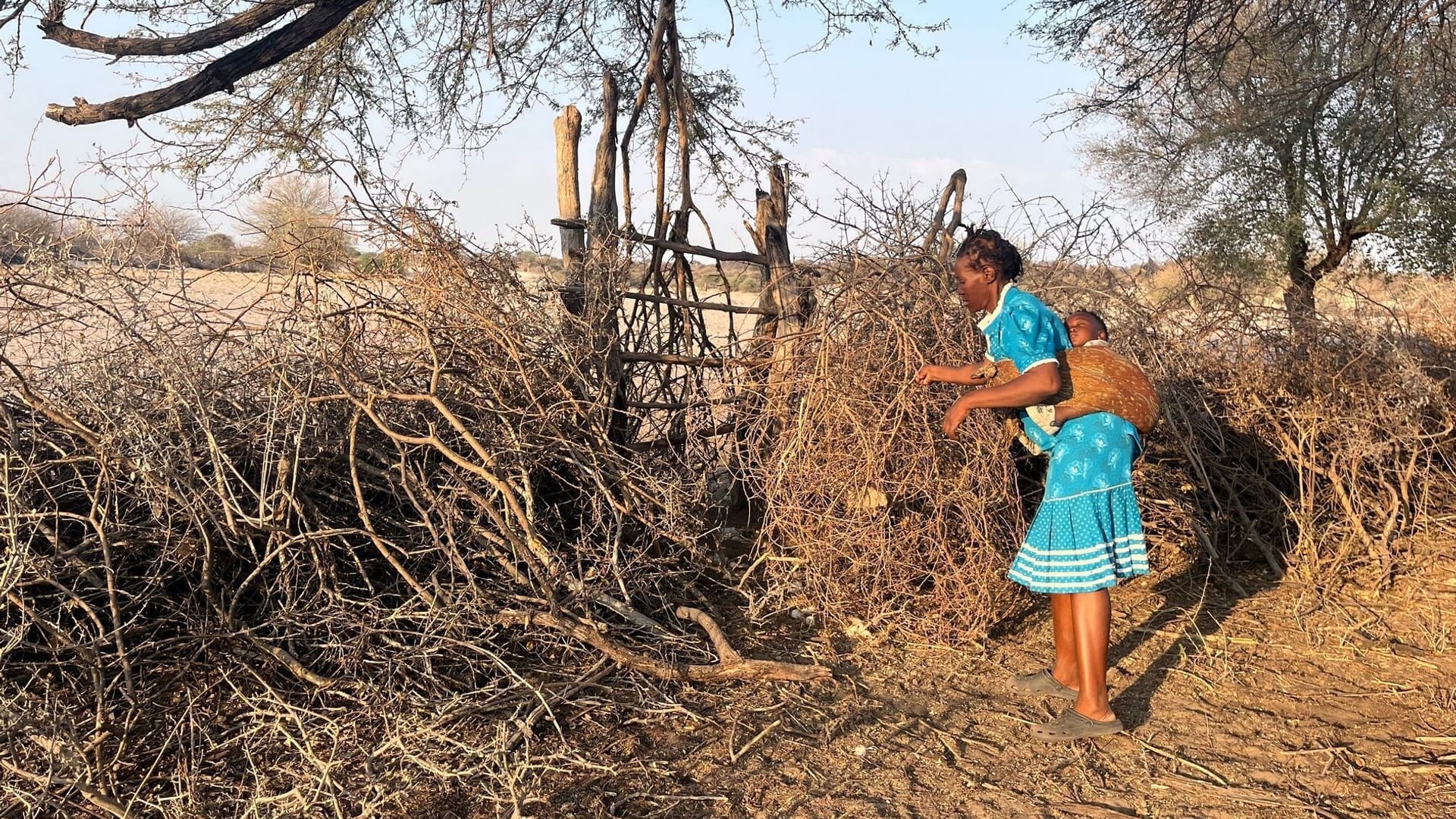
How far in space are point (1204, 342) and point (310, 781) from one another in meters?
4.59

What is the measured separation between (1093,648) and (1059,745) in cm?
35

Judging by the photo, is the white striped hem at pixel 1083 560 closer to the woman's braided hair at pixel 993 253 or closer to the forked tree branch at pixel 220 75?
the woman's braided hair at pixel 993 253

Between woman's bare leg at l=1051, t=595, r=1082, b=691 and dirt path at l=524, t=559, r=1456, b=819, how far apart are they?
0.14m

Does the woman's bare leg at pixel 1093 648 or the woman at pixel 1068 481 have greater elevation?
the woman at pixel 1068 481

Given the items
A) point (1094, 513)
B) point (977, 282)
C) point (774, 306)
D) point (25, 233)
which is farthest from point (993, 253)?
point (25, 233)

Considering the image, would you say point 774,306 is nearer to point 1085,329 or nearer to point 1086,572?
point 1085,329

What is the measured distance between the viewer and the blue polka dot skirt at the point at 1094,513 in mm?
3262

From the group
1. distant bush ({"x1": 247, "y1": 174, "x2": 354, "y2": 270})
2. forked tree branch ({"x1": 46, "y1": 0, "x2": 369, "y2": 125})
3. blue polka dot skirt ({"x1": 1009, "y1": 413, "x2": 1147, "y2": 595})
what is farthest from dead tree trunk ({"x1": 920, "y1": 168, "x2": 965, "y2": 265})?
forked tree branch ({"x1": 46, "y1": 0, "x2": 369, "y2": 125})

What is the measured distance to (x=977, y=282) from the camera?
3.41 m

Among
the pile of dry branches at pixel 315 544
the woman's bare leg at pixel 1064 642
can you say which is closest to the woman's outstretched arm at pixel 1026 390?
the woman's bare leg at pixel 1064 642

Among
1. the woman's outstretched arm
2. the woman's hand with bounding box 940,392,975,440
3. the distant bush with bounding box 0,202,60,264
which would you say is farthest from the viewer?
the distant bush with bounding box 0,202,60,264

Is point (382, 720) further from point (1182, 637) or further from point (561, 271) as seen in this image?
point (1182, 637)

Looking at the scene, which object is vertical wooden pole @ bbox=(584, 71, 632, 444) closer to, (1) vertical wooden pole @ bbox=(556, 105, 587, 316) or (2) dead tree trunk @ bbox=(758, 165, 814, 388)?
(1) vertical wooden pole @ bbox=(556, 105, 587, 316)

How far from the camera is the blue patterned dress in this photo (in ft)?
10.6
